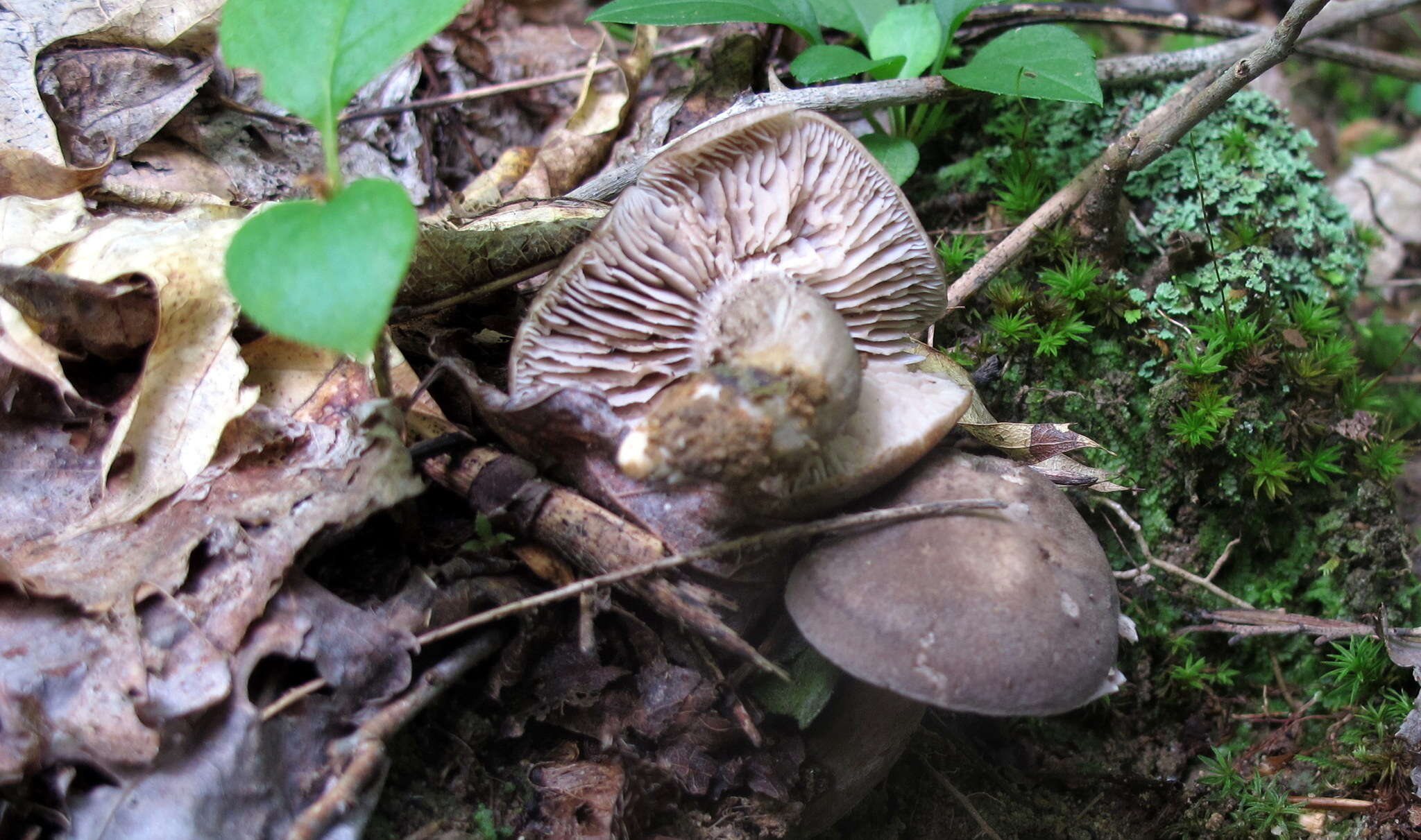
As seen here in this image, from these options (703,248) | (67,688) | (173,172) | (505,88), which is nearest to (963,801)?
(703,248)

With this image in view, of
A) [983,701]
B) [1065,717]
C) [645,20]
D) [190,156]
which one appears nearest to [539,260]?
[645,20]

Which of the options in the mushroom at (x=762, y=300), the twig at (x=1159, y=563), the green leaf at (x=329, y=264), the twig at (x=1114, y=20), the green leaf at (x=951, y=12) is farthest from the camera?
the twig at (x=1114, y=20)

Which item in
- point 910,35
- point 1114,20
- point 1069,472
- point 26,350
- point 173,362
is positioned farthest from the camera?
point 1114,20

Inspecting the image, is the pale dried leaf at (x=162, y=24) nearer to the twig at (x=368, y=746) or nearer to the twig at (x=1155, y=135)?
the twig at (x=368, y=746)

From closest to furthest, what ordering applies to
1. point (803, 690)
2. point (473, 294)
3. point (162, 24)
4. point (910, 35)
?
point (803, 690), point (473, 294), point (910, 35), point (162, 24)

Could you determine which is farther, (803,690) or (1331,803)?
(1331,803)

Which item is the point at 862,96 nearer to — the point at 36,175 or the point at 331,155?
the point at 331,155

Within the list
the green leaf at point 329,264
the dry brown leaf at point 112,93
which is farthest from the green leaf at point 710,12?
the dry brown leaf at point 112,93
